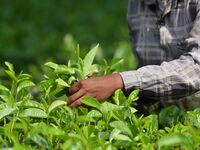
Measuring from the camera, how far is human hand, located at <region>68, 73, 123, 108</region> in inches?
101

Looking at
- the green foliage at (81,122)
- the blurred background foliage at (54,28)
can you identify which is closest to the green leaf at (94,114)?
the green foliage at (81,122)

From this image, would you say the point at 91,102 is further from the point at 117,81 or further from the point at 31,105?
the point at 117,81

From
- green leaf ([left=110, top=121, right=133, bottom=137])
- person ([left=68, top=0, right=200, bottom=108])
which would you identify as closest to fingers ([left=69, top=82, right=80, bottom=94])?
person ([left=68, top=0, right=200, bottom=108])

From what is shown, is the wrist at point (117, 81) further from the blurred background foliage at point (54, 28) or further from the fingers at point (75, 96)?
the blurred background foliage at point (54, 28)

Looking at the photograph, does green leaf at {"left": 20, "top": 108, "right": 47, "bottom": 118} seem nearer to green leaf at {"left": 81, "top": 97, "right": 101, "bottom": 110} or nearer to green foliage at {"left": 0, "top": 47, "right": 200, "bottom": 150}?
green foliage at {"left": 0, "top": 47, "right": 200, "bottom": 150}

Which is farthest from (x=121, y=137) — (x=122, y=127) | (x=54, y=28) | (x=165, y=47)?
(x=54, y=28)

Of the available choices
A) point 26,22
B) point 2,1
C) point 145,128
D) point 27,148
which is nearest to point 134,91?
point 145,128

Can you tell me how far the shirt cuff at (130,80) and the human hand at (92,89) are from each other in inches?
2.4

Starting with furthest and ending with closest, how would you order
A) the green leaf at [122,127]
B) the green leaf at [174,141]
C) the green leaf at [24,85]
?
1. the green leaf at [24,85]
2. the green leaf at [122,127]
3. the green leaf at [174,141]

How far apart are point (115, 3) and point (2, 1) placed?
4.69ft

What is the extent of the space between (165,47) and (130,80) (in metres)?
0.45

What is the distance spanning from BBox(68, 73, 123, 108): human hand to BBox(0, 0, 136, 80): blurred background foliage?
137 inches

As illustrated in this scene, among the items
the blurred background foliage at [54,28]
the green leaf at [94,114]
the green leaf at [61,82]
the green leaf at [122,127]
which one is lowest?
the green leaf at [122,127]

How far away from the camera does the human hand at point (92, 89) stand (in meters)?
2.57
